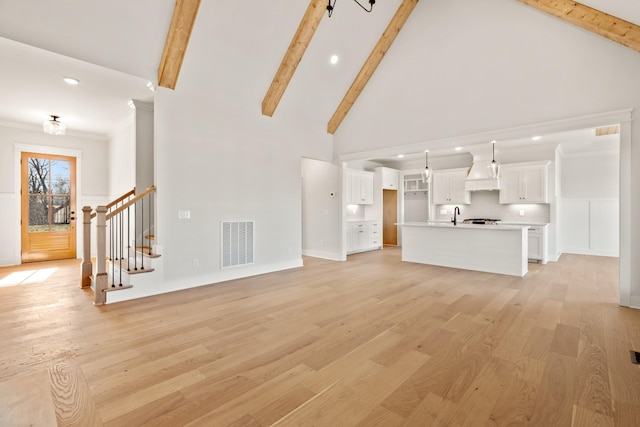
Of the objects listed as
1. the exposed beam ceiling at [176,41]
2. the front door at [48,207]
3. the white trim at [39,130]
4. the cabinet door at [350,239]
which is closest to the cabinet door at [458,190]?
the cabinet door at [350,239]

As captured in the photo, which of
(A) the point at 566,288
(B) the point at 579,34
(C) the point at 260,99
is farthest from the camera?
(C) the point at 260,99

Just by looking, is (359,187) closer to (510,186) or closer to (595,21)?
(510,186)

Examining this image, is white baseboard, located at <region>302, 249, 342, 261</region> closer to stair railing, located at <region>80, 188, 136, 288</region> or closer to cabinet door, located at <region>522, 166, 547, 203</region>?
stair railing, located at <region>80, 188, 136, 288</region>

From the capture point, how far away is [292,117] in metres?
6.15

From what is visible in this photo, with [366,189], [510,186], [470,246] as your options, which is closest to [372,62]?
[366,189]

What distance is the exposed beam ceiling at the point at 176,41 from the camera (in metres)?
3.69

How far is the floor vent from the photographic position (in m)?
5.15

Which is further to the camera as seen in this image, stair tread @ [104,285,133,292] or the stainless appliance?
the stainless appliance

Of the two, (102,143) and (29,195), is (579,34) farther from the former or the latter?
(29,195)

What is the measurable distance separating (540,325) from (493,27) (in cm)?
458

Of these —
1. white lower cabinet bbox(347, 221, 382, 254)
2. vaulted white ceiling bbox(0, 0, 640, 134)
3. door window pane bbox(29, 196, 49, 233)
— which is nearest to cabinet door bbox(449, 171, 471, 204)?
white lower cabinet bbox(347, 221, 382, 254)

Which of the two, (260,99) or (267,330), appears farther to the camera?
(260,99)

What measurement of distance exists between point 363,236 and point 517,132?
471 centimetres

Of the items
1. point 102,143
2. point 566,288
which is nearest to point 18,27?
point 102,143
